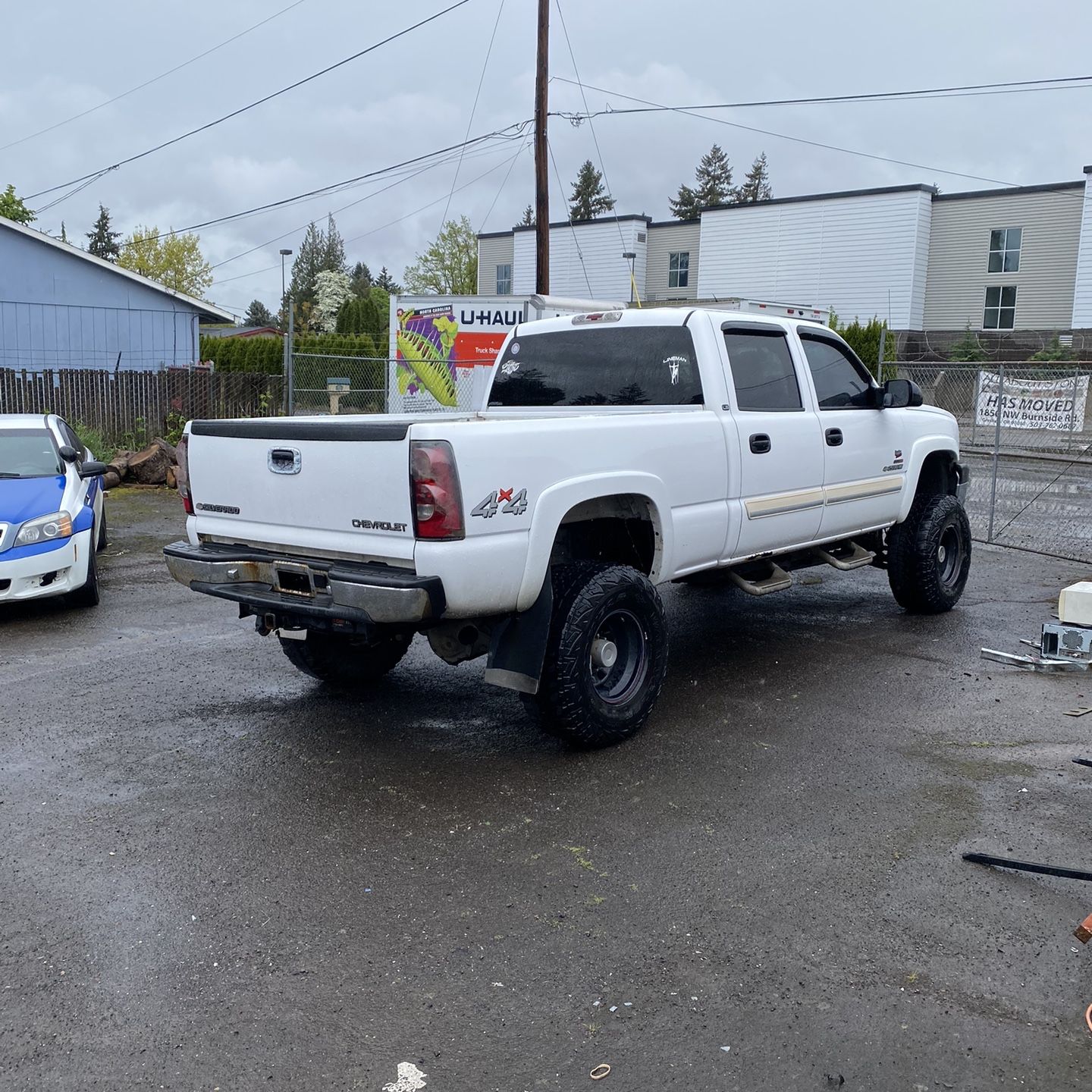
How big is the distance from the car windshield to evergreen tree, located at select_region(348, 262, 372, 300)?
261ft

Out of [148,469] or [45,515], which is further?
[148,469]

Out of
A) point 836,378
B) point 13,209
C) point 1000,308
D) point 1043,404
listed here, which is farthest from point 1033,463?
point 13,209

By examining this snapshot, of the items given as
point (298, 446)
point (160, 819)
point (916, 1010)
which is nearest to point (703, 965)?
point (916, 1010)

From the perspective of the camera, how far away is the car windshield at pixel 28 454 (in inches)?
355

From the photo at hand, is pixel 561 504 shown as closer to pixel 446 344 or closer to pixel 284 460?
pixel 284 460

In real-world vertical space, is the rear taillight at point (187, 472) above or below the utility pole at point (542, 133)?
below

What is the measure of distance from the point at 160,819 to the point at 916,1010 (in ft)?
9.78

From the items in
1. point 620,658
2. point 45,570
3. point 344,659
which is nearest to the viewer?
point 620,658

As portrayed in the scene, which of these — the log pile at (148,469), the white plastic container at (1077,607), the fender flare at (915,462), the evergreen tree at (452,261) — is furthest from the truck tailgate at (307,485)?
the evergreen tree at (452,261)

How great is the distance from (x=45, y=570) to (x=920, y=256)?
124 feet

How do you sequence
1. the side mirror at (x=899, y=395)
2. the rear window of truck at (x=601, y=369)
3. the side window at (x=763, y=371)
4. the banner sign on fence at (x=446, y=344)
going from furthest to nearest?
the banner sign on fence at (x=446, y=344) → the side mirror at (x=899, y=395) → the side window at (x=763, y=371) → the rear window of truck at (x=601, y=369)

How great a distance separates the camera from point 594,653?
5.42 metres

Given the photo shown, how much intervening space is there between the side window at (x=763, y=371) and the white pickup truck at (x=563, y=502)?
16 mm

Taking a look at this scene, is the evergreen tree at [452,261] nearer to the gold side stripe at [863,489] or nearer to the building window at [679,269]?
Answer: the building window at [679,269]
